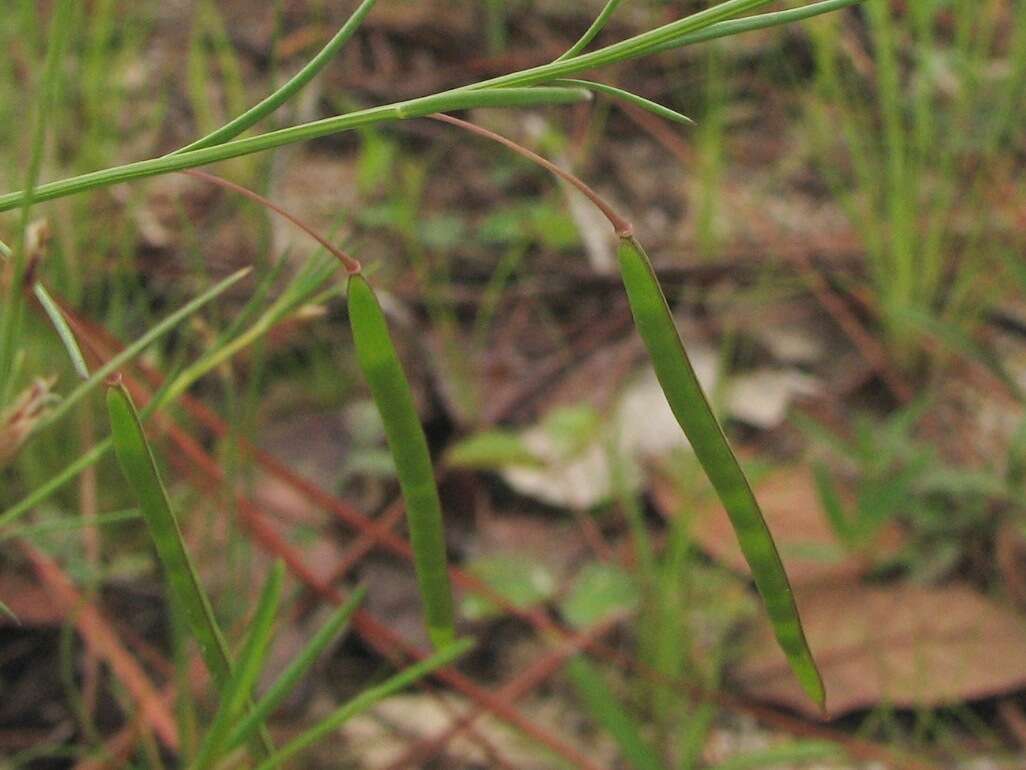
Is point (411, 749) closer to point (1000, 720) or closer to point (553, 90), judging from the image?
point (1000, 720)

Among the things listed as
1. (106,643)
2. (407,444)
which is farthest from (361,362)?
(106,643)

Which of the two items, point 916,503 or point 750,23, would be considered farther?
point 916,503

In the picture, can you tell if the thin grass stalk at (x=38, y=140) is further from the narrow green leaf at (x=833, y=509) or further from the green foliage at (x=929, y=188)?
the green foliage at (x=929, y=188)

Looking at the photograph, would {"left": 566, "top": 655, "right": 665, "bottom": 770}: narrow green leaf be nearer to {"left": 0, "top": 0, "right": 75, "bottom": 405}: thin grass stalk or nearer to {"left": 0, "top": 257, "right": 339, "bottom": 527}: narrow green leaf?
{"left": 0, "top": 257, "right": 339, "bottom": 527}: narrow green leaf

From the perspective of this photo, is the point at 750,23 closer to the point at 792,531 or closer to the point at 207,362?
the point at 207,362

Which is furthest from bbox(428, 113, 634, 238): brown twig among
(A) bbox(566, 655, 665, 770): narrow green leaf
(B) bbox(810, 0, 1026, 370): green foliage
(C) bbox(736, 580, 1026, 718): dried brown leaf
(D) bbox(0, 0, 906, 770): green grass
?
(B) bbox(810, 0, 1026, 370): green foliage

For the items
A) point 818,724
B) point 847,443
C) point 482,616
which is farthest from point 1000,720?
point 482,616
